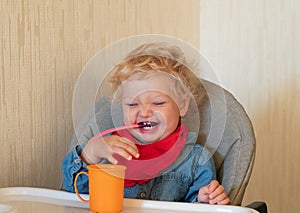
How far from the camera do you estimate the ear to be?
135cm

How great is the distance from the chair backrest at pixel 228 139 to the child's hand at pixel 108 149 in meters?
0.28

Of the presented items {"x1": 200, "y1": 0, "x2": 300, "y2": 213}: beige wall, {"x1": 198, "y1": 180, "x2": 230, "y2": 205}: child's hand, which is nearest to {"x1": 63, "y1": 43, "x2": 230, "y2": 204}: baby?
{"x1": 198, "y1": 180, "x2": 230, "y2": 205}: child's hand

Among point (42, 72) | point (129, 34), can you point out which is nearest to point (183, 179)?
point (42, 72)

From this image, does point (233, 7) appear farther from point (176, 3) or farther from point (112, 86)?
point (112, 86)

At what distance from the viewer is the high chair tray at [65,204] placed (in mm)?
1216

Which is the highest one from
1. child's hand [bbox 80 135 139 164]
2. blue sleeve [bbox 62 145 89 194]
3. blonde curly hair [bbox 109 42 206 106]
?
blonde curly hair [bbox 109 42 206 106]

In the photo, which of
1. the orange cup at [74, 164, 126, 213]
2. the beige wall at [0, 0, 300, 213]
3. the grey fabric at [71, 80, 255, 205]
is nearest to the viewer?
the orange cup at [74, 164, 126, 213]

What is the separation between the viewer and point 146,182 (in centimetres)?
140

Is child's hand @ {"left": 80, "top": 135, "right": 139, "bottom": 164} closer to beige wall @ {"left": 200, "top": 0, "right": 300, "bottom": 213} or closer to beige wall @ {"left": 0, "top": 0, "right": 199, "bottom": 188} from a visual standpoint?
beige wall @ {"left": 0, "top": 0, "right": 199, "bottom": 188}

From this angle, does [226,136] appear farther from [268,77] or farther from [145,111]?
[268,77]

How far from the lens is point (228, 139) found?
1.48m

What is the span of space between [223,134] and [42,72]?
513 millimetres

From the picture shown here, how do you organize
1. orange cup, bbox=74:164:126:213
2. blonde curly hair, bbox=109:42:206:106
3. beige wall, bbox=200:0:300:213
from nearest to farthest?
1. orange cup, bbox=74:164:126:213
2. blonde curly hair, bbox=109:42:206:106
3. beige wall, bbox=200:0:300:213

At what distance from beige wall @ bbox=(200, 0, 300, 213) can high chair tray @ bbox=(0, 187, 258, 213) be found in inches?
47.9
